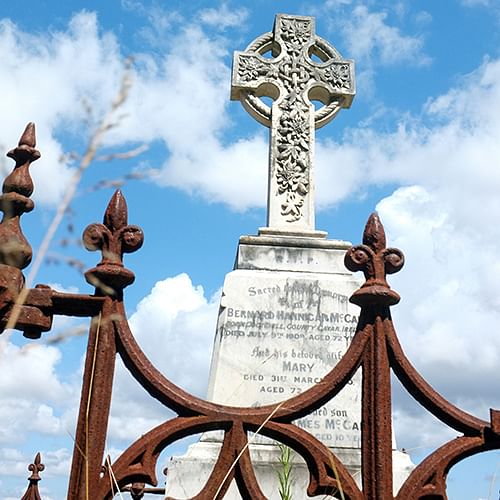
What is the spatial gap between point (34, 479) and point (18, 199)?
11.2 feet

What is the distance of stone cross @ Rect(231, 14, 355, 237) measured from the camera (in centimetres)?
677

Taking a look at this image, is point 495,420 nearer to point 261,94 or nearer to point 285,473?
point 285,473

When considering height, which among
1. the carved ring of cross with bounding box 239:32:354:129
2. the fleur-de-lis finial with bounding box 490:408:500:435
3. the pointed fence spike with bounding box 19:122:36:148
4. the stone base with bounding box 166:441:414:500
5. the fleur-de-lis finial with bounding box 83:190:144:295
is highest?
the carved ring of cross with bounding box 239:32:354:129

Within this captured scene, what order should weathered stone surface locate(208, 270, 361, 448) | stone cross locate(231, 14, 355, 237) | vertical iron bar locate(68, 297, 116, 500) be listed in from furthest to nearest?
1. stone cross locate(231, 14, 355, 237)
2. weathered stone surface locate(208, 270, 361, 448)
3. vertical iron bar locate(68, 297, 116, 500)

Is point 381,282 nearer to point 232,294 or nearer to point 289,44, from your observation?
point 232,294

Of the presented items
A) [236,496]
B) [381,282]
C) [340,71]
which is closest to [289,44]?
[340,71]

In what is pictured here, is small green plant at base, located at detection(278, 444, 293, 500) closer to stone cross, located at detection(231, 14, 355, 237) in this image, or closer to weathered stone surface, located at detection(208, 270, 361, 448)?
weathered stone surface, located at detection(208, 270, 361, 448)

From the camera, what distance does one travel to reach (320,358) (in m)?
5.48

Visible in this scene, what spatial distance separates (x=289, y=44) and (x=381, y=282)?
5.94 m

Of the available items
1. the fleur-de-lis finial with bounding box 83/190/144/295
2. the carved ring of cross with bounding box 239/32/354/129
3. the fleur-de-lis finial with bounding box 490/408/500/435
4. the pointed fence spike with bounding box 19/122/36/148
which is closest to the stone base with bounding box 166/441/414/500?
the fleur-de-lis finial with bounding box 490/408/500/435

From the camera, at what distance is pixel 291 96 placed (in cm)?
709

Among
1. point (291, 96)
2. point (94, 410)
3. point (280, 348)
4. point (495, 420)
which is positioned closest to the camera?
point (94, 410)

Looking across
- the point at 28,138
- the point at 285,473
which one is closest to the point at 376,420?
the point at 285,473

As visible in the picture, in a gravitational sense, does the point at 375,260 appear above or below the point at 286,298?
below
